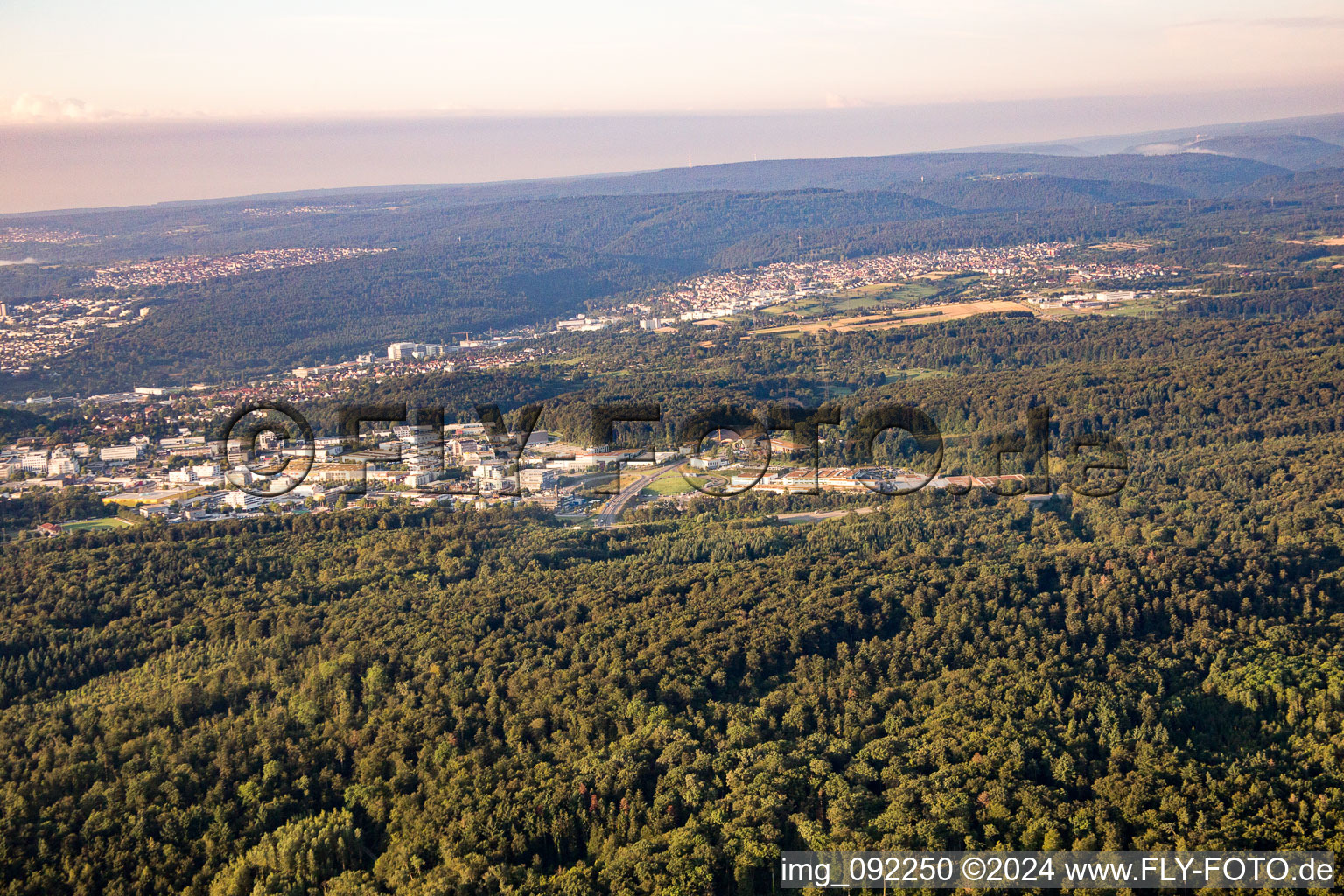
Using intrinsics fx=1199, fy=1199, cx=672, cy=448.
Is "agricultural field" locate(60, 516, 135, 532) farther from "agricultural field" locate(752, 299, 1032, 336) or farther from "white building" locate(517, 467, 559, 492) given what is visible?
"agricultural field" locate(752, 299, 1032, 336)

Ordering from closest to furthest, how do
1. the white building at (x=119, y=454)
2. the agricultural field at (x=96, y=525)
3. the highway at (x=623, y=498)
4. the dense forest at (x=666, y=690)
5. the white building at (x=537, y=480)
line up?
the dense forest at (x=666, y=690)
the highway at (x=623, y=498)
the agricultural field at (x=96, y=525)
the white building at (x=537, y=480)
the white building at (x=119, y=454)

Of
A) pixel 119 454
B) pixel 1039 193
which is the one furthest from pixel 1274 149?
pixel 119 454

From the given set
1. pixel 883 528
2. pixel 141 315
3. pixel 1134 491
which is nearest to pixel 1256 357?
pixel 1134 491

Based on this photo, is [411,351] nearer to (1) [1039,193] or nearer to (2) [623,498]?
(2) [623,498]

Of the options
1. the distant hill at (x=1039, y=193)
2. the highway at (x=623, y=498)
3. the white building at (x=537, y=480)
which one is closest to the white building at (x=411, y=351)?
the white building at (x=537, y=480)

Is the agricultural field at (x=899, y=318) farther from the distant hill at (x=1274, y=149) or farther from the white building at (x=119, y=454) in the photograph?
the distant hill at (x=1274, y=149)

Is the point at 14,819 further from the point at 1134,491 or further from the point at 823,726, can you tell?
the point at 1134,491
